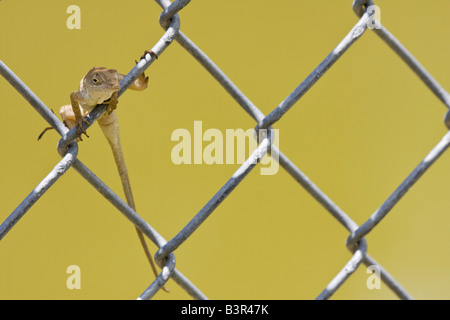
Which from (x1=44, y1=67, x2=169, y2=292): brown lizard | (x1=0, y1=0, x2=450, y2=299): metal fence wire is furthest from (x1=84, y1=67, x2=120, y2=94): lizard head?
(x1=0, y1=0, x2=450, y2=299): metal fence wire

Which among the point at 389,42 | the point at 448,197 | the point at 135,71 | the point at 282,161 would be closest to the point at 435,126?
the point at 448,197

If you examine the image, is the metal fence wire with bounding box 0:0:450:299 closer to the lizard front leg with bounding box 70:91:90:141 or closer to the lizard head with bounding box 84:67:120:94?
the lizard front leg with bounding box 70:91:90:141

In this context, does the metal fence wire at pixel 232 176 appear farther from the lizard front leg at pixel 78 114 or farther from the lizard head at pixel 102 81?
the lizard head at pixel 102 81

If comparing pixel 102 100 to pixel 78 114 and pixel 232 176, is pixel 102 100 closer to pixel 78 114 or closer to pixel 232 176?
pixel 78 114

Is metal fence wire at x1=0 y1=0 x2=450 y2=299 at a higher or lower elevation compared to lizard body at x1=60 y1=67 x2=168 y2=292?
lower

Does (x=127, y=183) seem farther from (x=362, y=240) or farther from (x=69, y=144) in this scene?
(x=362, y=240)

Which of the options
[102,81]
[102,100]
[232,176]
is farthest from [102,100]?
[232,176]
